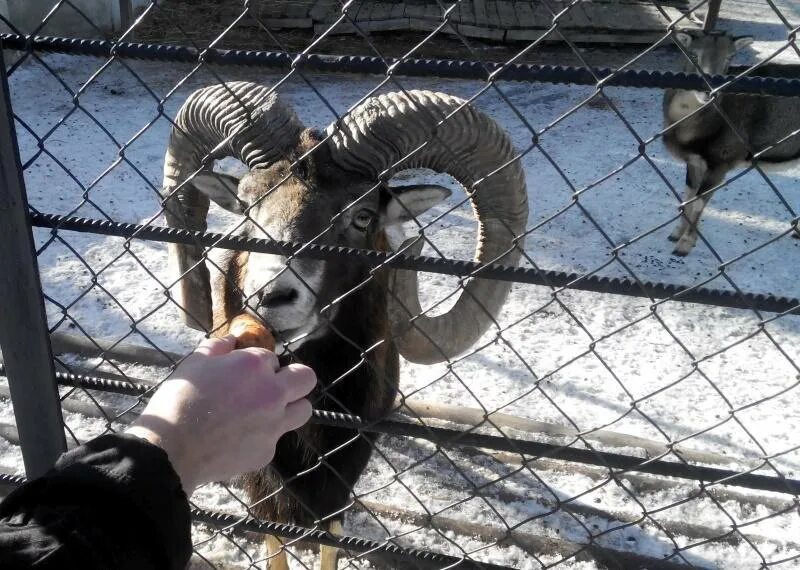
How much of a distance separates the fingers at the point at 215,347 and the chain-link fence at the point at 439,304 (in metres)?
0.42

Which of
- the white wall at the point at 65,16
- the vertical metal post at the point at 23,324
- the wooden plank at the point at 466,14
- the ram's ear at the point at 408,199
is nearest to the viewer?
the vertical metal post at the point at 23,324

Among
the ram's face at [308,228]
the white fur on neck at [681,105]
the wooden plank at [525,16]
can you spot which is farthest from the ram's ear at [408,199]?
the wooden plank at [525,16]

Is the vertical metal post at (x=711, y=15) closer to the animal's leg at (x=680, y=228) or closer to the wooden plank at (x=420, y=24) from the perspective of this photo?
the wooden plank at (x=420, y=24)

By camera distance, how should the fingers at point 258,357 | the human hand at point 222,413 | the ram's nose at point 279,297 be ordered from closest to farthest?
the human hand at point 222,413 → the fingers at point 258,357 → the ram's nose at point 279,297

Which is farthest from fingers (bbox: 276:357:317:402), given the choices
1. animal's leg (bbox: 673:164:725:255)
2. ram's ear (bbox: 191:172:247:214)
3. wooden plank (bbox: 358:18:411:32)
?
wooden plank (bbox: 358:18:411:32)

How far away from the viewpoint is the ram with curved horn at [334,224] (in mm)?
2861

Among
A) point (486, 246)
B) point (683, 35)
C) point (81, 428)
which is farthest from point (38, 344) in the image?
point (683, 35)

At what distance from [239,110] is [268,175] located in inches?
13.1

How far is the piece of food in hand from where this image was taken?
82.0 inches

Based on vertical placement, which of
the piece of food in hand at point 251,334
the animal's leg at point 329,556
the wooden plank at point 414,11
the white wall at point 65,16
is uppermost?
the white wall at point 65,16

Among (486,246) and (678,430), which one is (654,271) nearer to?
(678,430)

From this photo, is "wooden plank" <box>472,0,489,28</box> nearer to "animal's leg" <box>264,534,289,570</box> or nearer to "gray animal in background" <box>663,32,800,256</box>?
"gray animal in background" <box>663,32,800,256</box>

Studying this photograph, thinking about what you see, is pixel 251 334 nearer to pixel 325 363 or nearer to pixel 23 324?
pixel 23 324

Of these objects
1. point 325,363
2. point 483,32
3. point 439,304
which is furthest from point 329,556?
point 483,32
